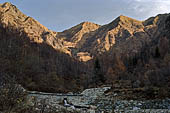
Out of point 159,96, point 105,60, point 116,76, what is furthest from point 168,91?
point 105,60

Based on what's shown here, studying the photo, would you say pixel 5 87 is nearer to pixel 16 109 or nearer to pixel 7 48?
pixel 16 109

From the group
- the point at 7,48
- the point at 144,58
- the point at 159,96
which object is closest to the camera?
the point at 159,96

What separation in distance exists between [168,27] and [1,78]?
11828 cm

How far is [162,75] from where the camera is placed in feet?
105

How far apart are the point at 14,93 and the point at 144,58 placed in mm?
88302

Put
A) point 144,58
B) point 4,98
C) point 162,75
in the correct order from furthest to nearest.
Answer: point 144,58, point 162,75, point 4,98

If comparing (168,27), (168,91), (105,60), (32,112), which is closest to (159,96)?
(168,91)

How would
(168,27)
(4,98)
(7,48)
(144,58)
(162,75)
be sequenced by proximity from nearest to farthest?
1. (4,98)
2. (162,75)
3. (7,48)
4. (144,58)
5. (168,27)

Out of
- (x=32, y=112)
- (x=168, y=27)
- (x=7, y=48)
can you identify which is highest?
(x=168, y=27)

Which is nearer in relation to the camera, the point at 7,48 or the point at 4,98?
the point at 4,98

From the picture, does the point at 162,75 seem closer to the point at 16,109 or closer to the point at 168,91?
the point at 168,91

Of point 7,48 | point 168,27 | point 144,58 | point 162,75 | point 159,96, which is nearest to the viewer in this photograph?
point 159,96

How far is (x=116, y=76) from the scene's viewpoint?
75625 mm

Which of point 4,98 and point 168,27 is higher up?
point 168,27
